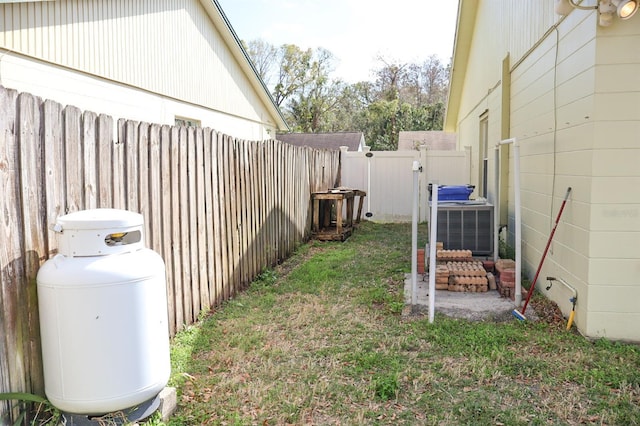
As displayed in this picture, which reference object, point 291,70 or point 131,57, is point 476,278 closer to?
point 131,57

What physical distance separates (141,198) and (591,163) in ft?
11.6

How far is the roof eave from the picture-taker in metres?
10.8

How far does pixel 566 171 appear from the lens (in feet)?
14.8

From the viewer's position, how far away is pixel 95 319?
8.01 feet

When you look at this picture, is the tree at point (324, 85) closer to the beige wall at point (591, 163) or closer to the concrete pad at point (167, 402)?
the beige wall at point (591, 163)

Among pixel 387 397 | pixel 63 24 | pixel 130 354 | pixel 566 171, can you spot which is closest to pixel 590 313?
pixel 566 171

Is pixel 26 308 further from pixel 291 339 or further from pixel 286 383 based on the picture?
pixel 291 339

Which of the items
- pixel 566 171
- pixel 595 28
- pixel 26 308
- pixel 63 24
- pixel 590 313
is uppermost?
pixel 63 24

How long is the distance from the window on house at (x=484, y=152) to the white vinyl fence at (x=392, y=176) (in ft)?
5.56

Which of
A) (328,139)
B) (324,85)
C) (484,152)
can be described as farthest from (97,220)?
(324,85)

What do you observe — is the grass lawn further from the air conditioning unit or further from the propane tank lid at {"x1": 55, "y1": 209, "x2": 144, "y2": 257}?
the air conditioning unit

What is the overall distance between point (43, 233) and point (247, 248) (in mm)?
3301

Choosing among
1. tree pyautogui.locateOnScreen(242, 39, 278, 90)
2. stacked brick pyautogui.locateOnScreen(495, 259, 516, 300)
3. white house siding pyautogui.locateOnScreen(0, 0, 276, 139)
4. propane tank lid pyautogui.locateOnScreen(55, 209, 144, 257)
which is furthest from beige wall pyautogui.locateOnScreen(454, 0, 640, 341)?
tree pyautogui.locateOnScreen(242, 39, 278, 90)

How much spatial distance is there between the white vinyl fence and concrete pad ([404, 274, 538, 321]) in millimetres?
6548
